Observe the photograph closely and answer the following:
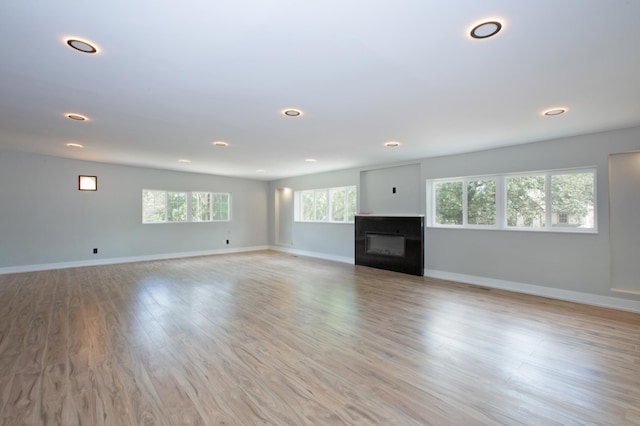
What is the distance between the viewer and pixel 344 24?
1.81 metres

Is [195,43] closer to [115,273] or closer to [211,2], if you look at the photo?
[211,2]

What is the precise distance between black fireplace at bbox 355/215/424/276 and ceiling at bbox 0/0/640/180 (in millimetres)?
2310

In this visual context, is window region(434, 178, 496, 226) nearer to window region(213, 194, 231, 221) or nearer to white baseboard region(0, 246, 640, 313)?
white baseboard region(0, 246, 640, 313)

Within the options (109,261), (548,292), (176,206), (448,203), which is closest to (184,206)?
(176,206)

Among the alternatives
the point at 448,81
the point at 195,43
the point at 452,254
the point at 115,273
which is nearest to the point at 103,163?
the point at 115,273

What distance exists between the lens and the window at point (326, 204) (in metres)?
7.88

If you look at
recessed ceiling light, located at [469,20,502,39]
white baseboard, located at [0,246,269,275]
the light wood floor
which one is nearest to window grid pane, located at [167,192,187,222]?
white baseboard, located at [0,246,269,275]

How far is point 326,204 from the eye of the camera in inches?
334

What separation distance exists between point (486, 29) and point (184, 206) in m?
8.52

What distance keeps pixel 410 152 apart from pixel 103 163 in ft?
23.7

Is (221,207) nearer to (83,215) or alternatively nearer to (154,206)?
(154,206)

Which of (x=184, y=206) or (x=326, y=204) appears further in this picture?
(x=184, y=206)

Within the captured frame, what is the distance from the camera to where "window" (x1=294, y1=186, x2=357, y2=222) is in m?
7.88

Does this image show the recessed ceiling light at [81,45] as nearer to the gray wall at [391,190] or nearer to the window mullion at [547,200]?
the gray wall at [391,190]
